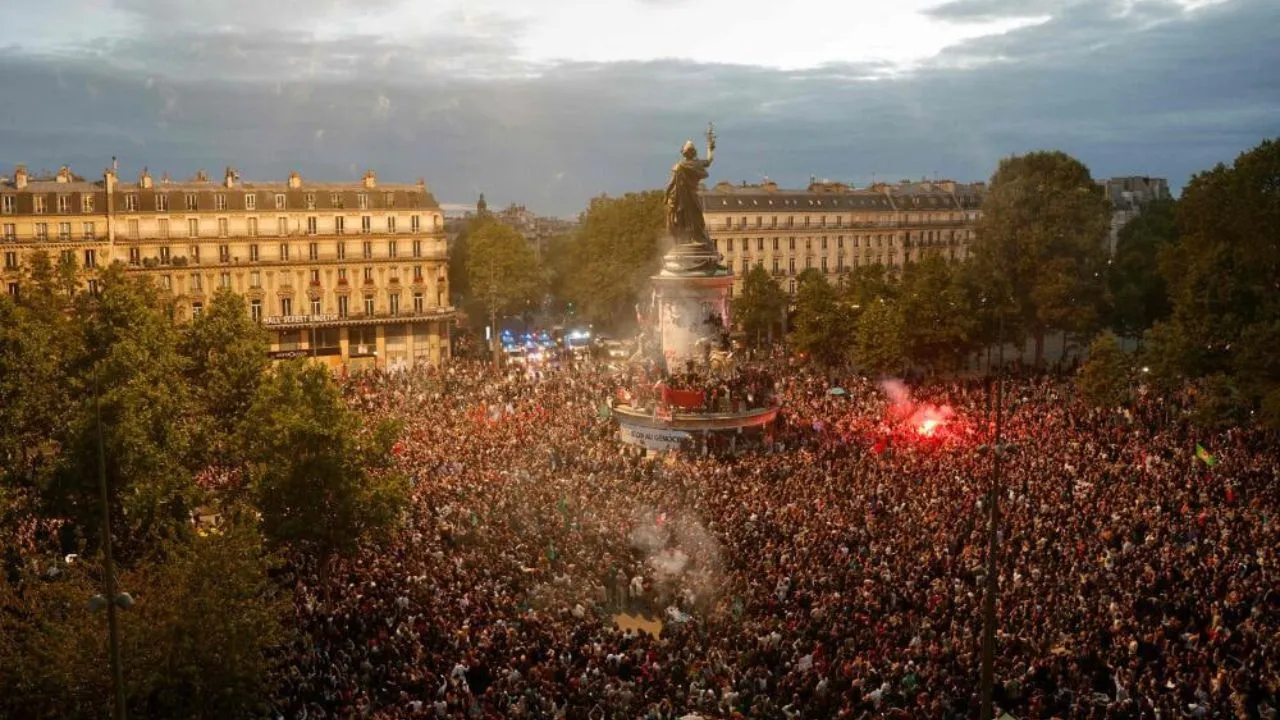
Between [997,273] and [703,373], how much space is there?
2223 centimetres

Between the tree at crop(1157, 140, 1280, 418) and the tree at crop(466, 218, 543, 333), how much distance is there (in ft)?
157

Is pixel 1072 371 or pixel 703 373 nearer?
pixel 703 373

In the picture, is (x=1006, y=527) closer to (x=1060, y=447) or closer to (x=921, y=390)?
(x=1060, y=447)

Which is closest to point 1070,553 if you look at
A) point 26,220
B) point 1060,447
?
point 1060,447

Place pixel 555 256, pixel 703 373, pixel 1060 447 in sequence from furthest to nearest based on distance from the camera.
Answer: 1. pixel 555 256
2. pixel 703 373
3. pixel 1060 447

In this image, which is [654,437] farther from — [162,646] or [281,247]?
[281,247]

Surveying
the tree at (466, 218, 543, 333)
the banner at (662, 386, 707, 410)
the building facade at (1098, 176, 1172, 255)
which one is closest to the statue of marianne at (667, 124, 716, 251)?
the banner at (662, 386, 707, 410)

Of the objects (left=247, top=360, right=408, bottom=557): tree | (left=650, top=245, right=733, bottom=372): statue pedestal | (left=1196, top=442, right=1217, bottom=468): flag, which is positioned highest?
(left=650, top=245, right=733, bottom=372): statue pedestal

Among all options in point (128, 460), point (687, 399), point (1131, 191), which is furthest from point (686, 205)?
point (1131, 191)

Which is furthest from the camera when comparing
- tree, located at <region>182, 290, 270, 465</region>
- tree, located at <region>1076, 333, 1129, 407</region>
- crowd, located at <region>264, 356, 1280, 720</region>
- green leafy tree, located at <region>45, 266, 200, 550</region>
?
tree, located at <region>1076, 333, 1129, 407</region>

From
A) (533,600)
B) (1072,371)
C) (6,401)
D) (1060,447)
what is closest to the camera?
(533,600)

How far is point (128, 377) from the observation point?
32188 mm

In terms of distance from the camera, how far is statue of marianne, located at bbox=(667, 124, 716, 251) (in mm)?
48219

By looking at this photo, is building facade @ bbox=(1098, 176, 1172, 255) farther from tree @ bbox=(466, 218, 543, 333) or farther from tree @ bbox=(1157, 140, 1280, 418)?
tree @ bbox=(1157, 140, 1280, 418)
